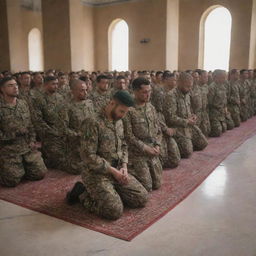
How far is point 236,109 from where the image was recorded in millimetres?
9055

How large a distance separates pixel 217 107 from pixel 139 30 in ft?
25.4

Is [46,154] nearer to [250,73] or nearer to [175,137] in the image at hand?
[175,137]

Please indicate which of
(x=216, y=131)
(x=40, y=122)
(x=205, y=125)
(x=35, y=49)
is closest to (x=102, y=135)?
(x=40, y=122)

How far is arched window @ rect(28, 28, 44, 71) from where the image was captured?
19.5 metres

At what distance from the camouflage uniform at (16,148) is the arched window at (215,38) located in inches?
457

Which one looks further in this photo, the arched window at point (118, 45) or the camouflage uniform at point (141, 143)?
the arched window at point (118, 45)

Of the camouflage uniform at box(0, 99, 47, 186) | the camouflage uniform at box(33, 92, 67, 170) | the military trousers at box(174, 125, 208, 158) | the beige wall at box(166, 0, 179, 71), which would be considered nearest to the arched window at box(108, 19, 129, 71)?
the beige wall at box(166, 0, 179, 71)

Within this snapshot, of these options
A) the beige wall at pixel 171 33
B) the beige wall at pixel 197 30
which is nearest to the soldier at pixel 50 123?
the beige wall at pixel 171 33

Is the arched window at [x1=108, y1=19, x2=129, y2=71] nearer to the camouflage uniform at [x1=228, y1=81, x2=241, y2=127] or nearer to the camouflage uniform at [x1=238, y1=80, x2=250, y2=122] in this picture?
the camouflage uniform at [x1=238, y1=80, x2=250, y2=122]

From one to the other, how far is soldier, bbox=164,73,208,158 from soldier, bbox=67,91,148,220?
211 cm

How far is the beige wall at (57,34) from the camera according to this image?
11.6 m

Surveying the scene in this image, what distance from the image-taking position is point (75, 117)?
5117 millimetres

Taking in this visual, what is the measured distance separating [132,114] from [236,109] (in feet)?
18.0

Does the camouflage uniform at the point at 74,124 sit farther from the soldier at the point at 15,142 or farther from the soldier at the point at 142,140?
the soldier at the point at 142,140
